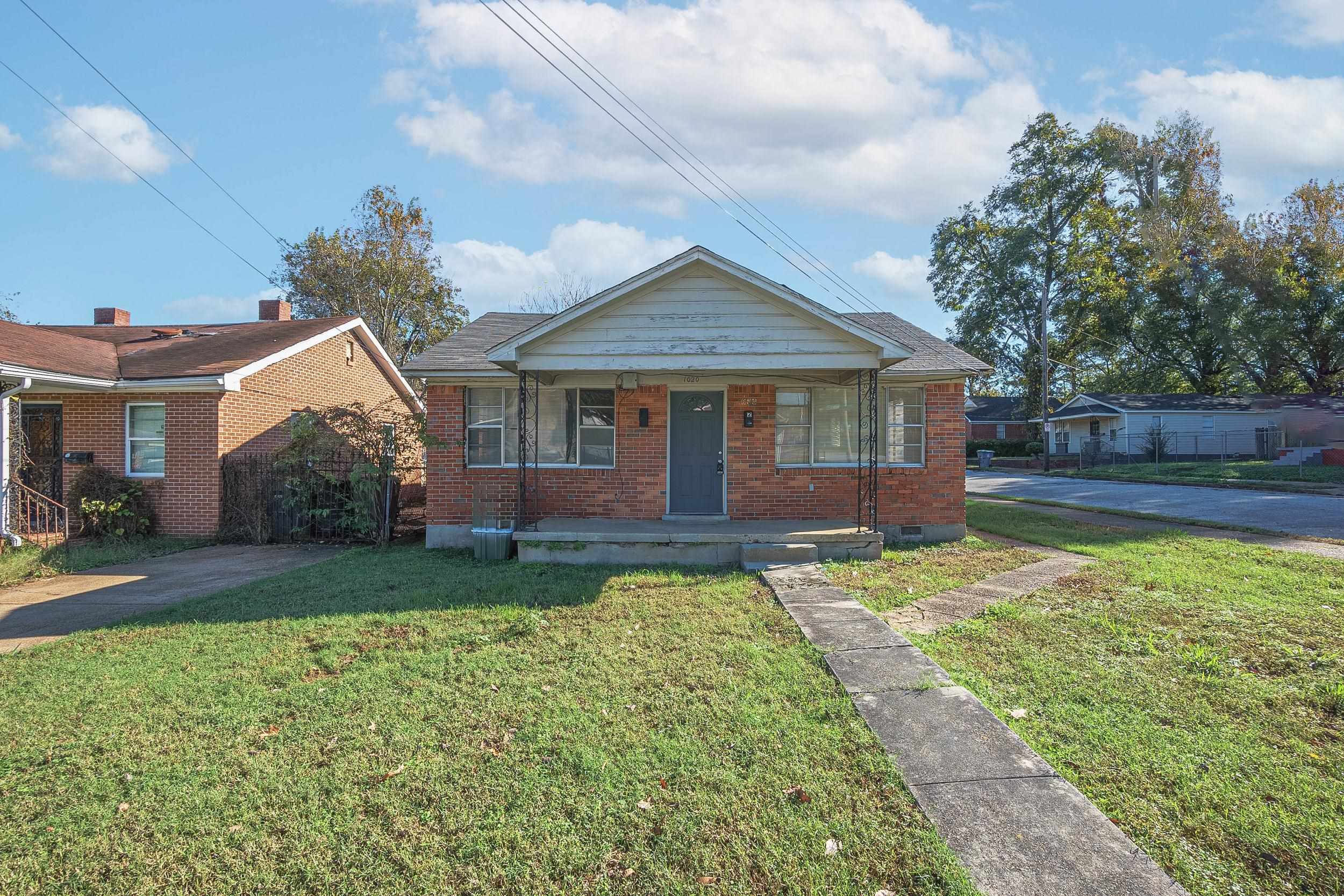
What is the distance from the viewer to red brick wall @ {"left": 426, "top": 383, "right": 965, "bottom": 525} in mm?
11289

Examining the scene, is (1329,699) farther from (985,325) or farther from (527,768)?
(985,325)

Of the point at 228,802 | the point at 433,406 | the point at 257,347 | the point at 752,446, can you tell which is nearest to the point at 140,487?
the point at 257,347

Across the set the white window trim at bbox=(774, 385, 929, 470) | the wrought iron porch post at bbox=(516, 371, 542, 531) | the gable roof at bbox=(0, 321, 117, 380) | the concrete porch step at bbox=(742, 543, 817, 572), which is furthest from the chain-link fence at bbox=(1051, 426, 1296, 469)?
the gable roof at bbox=(0, 321, 117, 380)

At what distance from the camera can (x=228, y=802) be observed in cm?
352

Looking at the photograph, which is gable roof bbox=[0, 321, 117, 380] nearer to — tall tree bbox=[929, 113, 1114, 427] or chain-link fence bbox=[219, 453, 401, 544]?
chain-link fence bbox=[219, 453, 401, 544]

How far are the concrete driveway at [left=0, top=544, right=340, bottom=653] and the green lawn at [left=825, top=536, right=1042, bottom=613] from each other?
772cm

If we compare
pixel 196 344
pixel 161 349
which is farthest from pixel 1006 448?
pixel 161 349

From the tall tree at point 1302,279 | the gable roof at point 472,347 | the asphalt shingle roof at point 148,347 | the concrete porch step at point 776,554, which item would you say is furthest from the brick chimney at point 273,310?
the tall tree at point 1302,279

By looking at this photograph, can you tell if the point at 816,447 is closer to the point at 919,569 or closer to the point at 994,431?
the point at 919,569

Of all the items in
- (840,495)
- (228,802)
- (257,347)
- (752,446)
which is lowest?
(228,802)

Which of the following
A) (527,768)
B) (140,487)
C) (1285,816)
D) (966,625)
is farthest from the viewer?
(140,487)

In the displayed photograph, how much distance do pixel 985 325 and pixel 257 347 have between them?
41084mm

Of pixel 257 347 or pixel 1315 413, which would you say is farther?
pixel 1315 413

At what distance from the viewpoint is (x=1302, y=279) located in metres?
35.6
